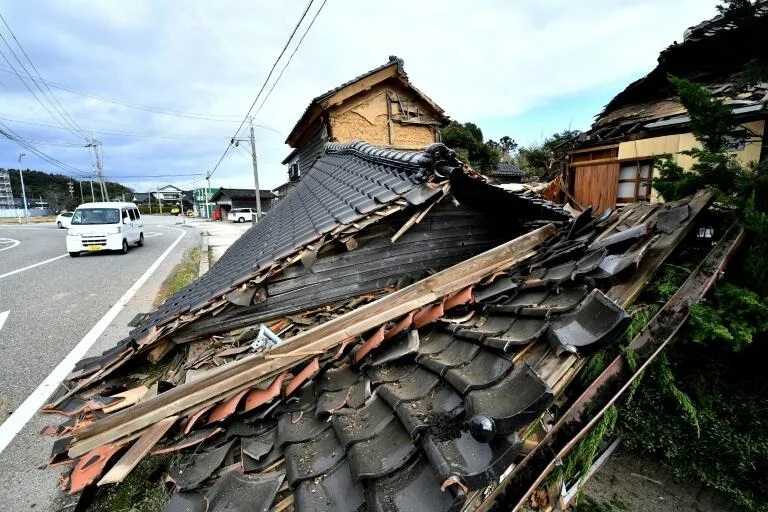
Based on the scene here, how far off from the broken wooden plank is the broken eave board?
1953mm

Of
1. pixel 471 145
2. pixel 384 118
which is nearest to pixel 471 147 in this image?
pixel 471 145

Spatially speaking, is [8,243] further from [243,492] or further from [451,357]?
[451,357]

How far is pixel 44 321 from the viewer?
7852 mm

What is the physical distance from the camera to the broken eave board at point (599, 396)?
188 cm

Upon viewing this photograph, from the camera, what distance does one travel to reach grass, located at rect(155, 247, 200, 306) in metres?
9.89

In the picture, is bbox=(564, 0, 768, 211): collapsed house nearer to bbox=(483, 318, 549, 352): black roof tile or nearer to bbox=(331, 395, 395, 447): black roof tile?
bbox=(483, 318, 549, 352): black roof tile

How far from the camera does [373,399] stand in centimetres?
214

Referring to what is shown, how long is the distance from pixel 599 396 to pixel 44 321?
1076 cm

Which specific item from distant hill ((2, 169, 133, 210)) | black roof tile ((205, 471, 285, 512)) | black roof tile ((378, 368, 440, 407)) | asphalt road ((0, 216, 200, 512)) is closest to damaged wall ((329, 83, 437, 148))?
asphalt road ((0, 216, 200, 512))

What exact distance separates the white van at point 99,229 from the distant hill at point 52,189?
70.1m

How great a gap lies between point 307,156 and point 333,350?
15.8 metres

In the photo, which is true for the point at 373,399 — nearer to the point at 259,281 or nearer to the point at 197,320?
the point at 259,281

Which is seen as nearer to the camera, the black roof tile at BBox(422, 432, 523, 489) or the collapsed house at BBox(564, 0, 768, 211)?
the black roof tile at BBox(422, 432, 523, 489)

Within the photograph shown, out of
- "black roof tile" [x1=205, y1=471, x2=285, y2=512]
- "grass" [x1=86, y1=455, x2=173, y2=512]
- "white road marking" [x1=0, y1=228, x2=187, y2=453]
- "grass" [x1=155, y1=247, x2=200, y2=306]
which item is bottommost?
"white road marking" [x1=0, y1=228, x2=187, y2=453]
